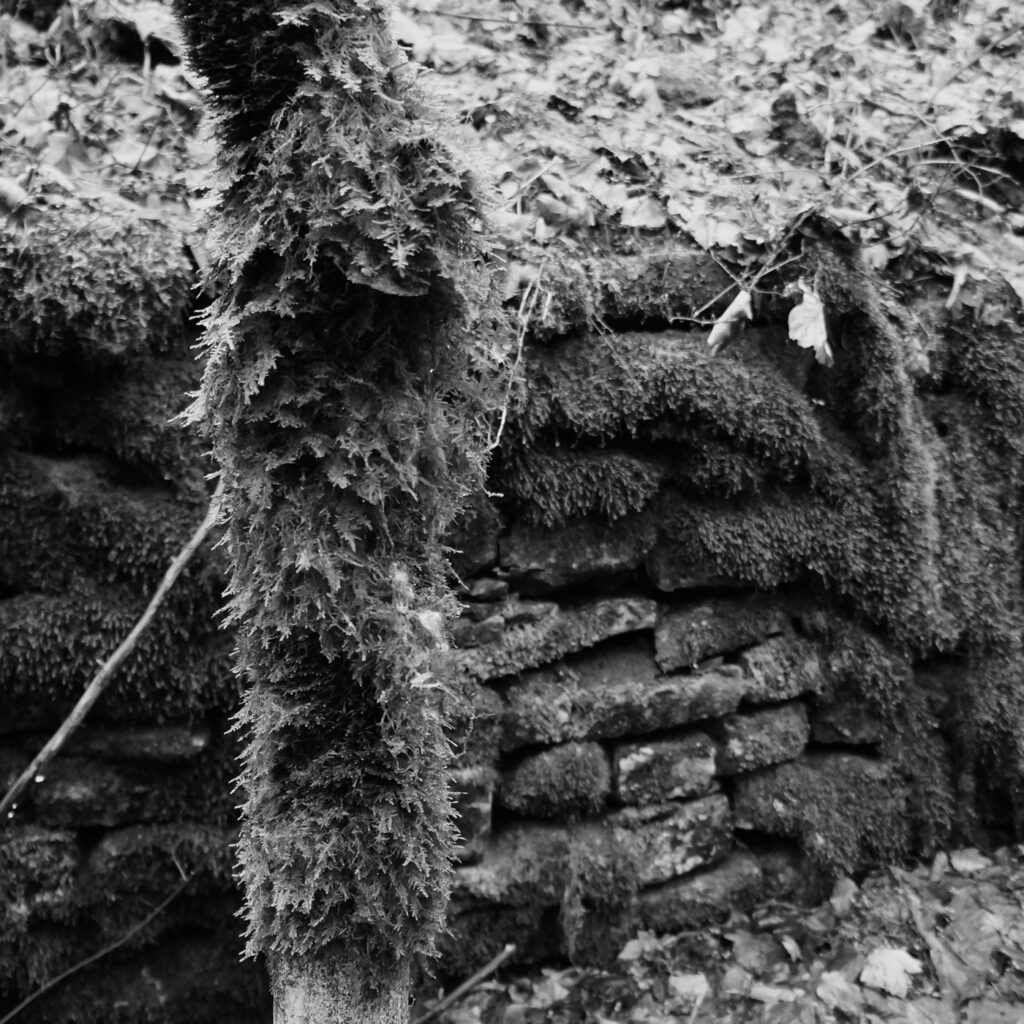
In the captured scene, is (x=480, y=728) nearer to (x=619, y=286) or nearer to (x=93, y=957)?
(x=93, y=957)

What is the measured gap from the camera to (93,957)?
2.46m

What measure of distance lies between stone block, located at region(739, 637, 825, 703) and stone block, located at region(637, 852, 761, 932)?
636 mm

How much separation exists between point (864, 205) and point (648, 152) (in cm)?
93

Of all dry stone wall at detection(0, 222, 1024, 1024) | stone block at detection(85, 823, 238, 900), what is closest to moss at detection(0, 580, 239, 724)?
dry stone wall at detection(0, 222, 1024, 1024)

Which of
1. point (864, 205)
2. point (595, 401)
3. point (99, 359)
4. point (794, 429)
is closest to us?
point (99, 359)

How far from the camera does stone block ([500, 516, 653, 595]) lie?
2.83 meters

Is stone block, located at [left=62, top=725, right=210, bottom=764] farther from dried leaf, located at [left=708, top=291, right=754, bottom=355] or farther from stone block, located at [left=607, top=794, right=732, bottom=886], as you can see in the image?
dried leaf, located at [left=708, top=291, right=754, bottom=355]

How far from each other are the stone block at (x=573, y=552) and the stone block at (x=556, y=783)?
58 centimetres

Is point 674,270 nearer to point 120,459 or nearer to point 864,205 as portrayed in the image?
point 864,205

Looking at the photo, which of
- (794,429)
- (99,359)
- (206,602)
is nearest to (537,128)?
(794,429)

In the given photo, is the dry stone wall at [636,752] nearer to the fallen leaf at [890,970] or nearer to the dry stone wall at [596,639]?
the dry stone wall at [596,639]

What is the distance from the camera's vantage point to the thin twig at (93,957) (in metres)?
2.40

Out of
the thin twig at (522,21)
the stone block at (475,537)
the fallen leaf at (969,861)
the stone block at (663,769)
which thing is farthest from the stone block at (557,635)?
the thin twig at (522,21)

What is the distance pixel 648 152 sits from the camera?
133 inches
